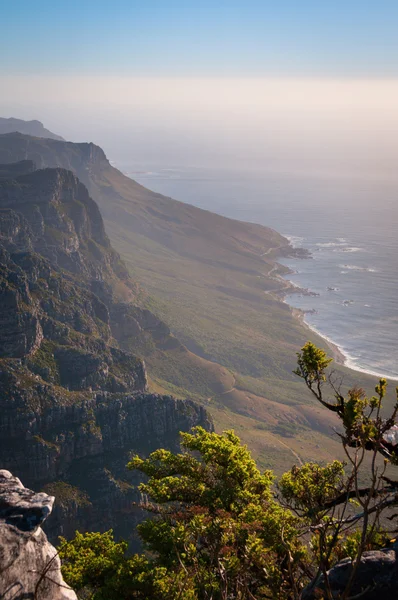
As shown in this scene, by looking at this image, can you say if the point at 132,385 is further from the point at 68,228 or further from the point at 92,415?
Answer: the point at 68,228

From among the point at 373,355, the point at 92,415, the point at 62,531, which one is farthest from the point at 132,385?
the point at 373,355

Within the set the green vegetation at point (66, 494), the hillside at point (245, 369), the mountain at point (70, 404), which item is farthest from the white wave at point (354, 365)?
the green vegetation at point (66, 494)

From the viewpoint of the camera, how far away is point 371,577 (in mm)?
15133

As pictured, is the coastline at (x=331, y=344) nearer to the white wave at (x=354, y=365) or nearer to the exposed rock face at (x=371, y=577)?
the white wave at (x=354, y=365)

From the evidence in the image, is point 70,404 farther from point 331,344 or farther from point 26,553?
point 331,344

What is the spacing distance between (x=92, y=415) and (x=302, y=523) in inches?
2229

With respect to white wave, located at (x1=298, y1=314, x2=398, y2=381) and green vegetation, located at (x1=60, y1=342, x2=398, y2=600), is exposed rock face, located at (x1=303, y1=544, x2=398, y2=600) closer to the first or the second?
green vegetation, located at (x1=60, y1=342, x2=398, y2=600)

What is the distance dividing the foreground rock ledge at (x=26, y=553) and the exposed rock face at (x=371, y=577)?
23.3 feet

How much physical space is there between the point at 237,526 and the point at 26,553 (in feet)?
26.3

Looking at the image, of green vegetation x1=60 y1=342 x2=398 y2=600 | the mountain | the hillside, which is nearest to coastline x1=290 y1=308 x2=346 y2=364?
the hillside

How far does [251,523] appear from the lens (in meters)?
19.0

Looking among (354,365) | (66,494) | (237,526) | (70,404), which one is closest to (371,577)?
(237,526)

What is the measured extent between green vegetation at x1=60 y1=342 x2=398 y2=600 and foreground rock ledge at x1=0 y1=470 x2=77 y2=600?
172 inches

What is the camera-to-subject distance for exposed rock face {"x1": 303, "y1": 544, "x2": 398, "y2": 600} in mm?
14742
